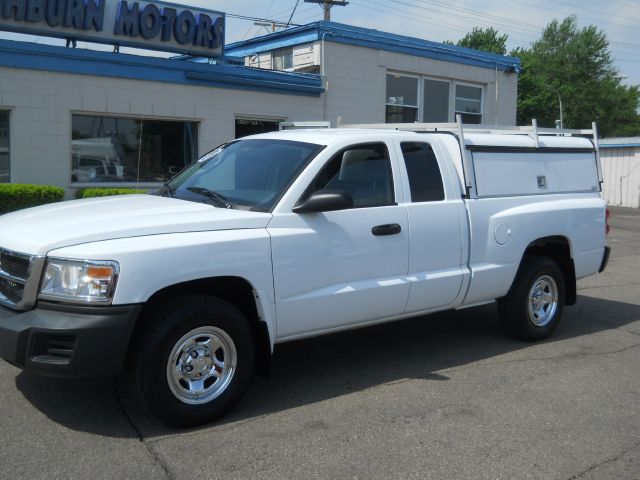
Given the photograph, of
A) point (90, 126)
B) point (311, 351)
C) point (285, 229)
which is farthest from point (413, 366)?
point (90, 126)

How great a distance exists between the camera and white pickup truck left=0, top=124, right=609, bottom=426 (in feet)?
13.4

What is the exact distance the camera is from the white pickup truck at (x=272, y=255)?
4082mm

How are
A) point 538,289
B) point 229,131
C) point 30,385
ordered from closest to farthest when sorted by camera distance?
point 30,385 → point 538,289 → point 229,131

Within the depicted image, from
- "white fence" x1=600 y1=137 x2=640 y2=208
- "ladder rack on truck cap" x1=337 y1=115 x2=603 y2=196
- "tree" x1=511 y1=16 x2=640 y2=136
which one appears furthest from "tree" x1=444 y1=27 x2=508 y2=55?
"ladder rack on truck cap" x1=337 y1=115 x2=603 y2=196

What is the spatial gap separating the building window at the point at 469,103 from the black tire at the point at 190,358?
15.3 m

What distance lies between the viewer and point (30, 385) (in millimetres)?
5070

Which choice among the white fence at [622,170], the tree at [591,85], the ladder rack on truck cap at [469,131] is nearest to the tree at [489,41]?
the tree at [591,85]

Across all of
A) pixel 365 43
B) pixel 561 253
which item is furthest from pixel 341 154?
pixel 365 43

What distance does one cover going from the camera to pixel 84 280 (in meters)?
4.05

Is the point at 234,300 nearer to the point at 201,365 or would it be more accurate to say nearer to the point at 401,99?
the point at 201,365

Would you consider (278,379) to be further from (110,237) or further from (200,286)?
(110,237)

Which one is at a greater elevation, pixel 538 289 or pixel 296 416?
pixel 538 289

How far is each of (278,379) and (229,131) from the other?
964 cm

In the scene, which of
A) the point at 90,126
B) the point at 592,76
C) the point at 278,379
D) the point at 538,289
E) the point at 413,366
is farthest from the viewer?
the point at 592,76
